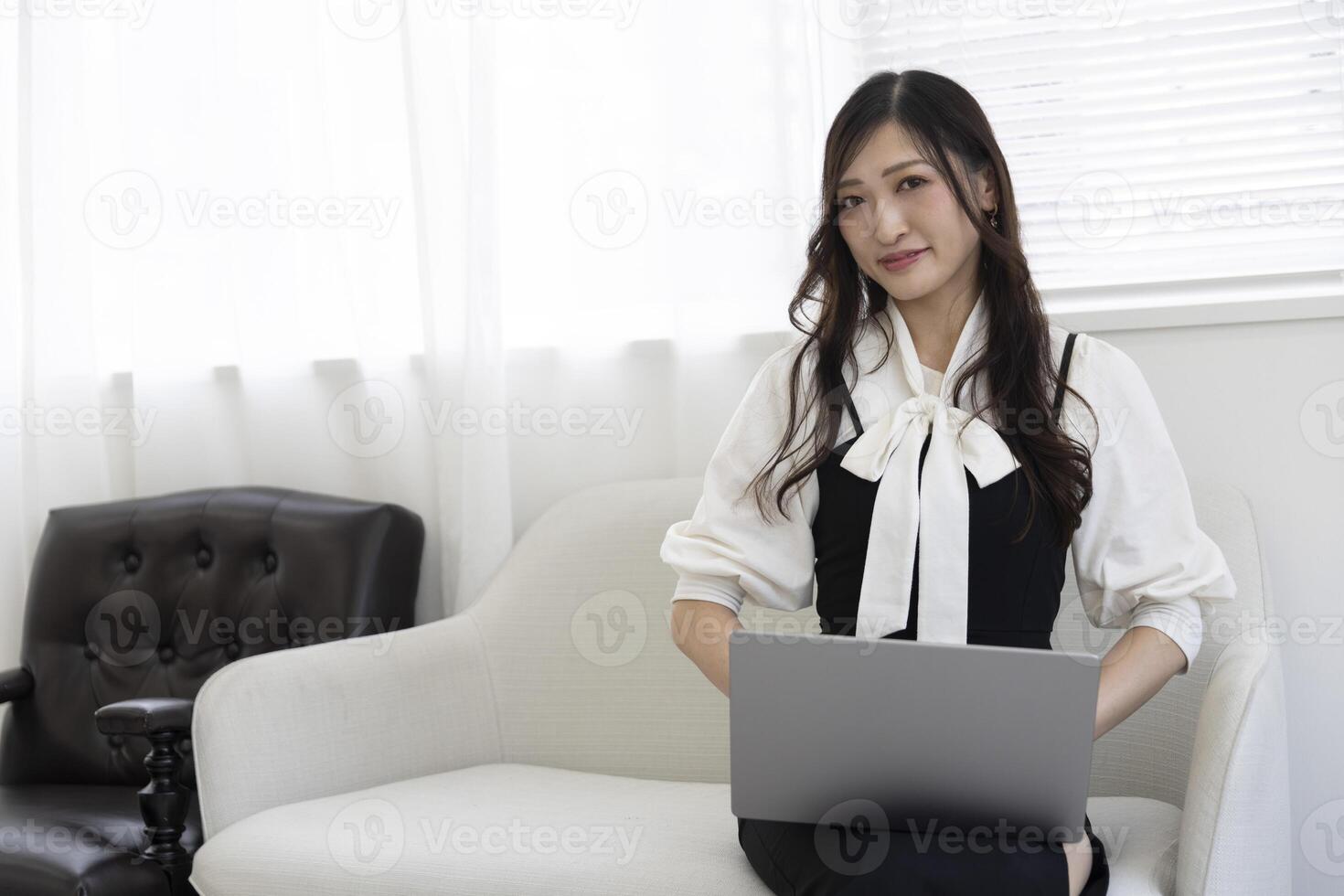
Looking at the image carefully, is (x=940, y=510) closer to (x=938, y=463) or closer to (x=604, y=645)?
(x=938, y=463)

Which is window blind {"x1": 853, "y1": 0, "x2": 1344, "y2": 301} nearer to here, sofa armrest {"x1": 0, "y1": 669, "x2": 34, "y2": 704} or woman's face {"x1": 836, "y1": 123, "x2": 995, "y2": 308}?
woman's face {"x1": 836, "y1": 123, "x2": 995, "y2": 308}

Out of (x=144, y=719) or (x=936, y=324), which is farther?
(x=144, y=719)

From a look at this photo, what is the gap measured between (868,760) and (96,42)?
7.51ft

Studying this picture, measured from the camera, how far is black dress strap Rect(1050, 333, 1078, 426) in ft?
4.90

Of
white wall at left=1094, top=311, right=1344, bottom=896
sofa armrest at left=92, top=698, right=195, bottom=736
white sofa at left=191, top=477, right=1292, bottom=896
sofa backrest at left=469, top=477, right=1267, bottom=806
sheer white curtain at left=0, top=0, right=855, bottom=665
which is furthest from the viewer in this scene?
sheer white curtain at left=0, top=0, right=855, bottom=665

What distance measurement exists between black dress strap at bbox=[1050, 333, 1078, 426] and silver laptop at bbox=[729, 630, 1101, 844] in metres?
0.40

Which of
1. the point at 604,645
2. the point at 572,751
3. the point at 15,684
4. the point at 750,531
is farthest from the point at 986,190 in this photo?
the point at 15,684

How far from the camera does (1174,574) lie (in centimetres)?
146

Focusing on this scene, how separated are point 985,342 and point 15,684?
1908 millimetres

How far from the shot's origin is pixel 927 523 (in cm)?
145

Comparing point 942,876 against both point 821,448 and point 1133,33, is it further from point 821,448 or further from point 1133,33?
point 1133,33

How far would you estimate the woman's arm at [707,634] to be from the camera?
1.52m

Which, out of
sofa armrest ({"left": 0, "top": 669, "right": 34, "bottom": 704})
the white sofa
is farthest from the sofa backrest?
sofa armrest ({"left": 0, "top": 669, "right": 34, "bottom": 704})

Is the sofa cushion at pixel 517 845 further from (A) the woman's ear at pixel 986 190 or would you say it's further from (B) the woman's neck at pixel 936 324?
(A) the woman's ear at pixel 986 190
